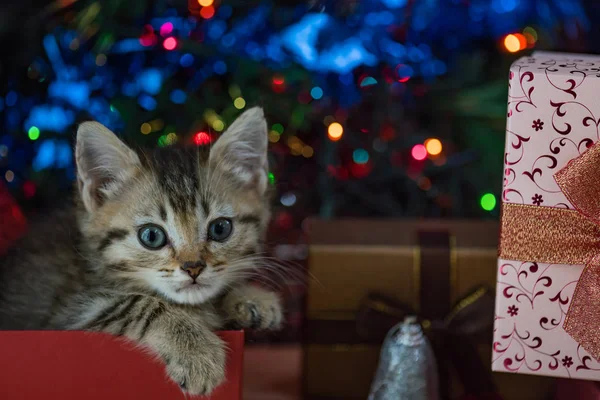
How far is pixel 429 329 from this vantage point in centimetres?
112

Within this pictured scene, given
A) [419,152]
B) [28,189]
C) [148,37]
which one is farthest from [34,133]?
[419,152]

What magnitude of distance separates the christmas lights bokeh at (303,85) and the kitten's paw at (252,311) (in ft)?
1.54

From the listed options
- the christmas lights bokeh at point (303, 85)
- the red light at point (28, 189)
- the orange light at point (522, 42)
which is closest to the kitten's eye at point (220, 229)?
the christmas lights bokeh at point (303, 85)

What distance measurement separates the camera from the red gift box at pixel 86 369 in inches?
33.0

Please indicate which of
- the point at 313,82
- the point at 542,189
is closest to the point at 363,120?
the point at 313,82

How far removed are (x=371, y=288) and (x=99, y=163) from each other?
1.71ft

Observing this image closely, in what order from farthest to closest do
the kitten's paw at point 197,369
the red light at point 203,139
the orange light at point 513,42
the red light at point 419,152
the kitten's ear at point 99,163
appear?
1. the red light at point 419,152
2. the orange light at point 513,42
3. the red light at point 203,139
4. the kitten's ear at point 99,163
5. the kitten's paw at point 197,369

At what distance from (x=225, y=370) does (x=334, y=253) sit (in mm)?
375

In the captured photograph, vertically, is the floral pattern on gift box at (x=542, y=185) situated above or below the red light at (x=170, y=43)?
below

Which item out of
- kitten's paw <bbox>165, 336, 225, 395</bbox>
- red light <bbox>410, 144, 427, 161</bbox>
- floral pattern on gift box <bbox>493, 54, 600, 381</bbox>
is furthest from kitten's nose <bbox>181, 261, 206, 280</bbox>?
red light <bbox>410, 144, 427, 161</bbox>

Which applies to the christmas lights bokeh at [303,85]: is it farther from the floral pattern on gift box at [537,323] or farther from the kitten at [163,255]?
the floral pattern on gift box at [537,323]

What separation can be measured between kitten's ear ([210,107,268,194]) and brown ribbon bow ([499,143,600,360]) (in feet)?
1.28

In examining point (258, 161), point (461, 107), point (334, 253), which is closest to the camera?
point (258, 161)

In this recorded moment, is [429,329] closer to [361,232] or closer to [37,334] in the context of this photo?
[361,232]
